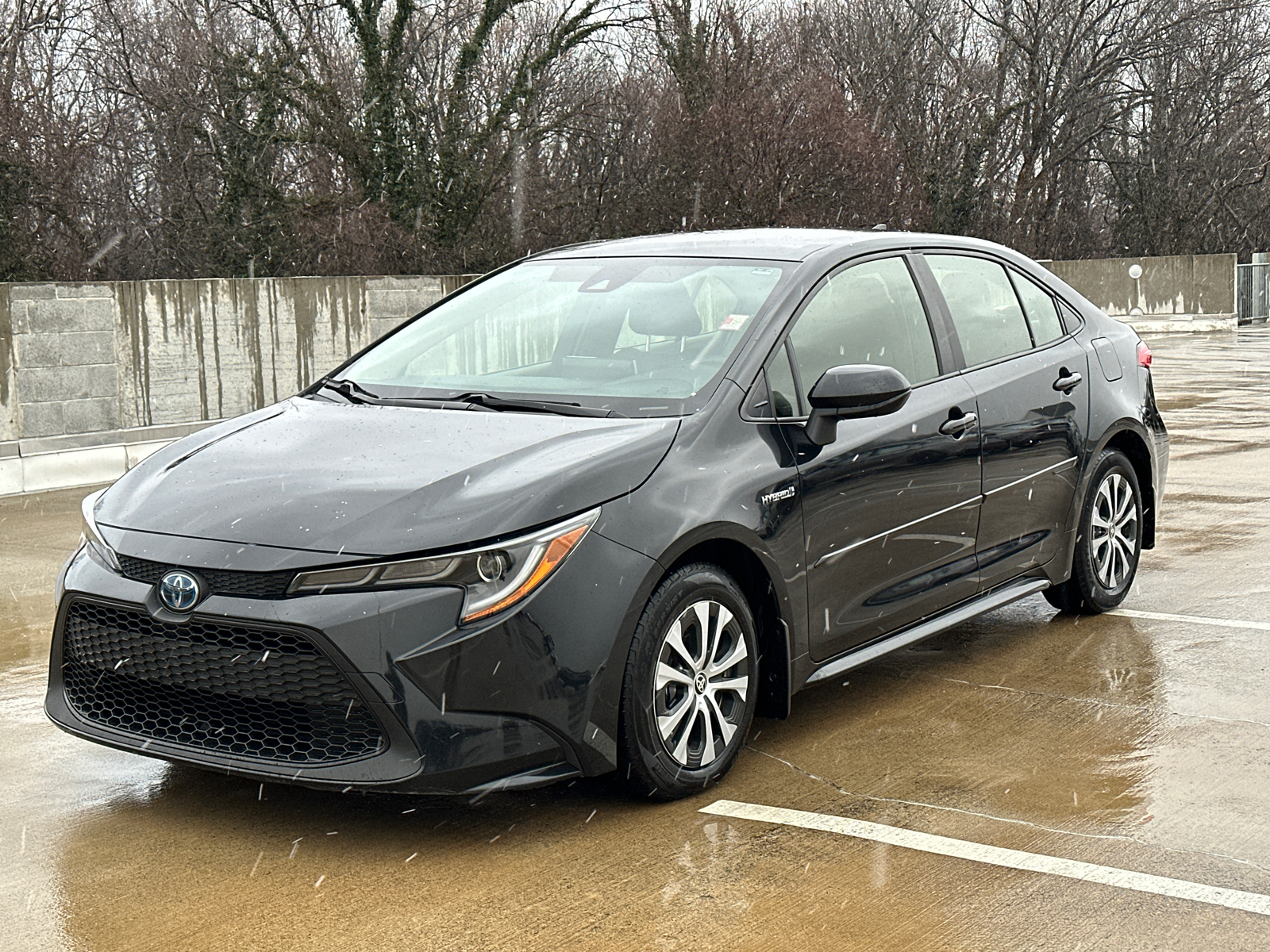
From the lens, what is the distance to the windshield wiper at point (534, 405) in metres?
4.74

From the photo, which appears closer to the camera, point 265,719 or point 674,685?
point 265,719

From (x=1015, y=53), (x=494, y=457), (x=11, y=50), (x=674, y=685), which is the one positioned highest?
(x=1015, y=53)

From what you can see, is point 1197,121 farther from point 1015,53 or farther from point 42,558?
point 42,558

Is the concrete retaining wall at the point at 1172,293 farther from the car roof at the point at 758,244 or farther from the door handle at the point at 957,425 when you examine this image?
the door handle at the point at 957,425

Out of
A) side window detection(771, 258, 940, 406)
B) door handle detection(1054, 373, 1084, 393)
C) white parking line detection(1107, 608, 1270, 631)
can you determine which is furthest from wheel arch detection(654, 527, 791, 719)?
white parking line detection(1107, 608, 1270, 631)

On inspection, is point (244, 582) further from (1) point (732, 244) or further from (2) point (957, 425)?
(2) point (957, 425)

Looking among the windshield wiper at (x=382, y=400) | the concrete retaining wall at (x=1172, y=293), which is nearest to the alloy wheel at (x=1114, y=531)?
the windshield wiper at (x=382, y=400)

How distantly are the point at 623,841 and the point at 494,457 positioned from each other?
1.12 m

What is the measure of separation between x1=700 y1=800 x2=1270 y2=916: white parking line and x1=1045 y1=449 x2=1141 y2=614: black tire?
2620 mm

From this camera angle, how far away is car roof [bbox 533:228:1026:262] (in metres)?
5.52

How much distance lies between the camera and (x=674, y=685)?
4.40m

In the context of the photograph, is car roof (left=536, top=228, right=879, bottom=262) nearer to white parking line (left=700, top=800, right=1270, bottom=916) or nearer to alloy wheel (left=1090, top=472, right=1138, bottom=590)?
alloy wheel (left=1090, top=472, right=1138, bottom=590)

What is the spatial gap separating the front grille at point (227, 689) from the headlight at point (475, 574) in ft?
0.58

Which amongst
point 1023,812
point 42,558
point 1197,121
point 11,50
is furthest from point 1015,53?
point 1023,812
